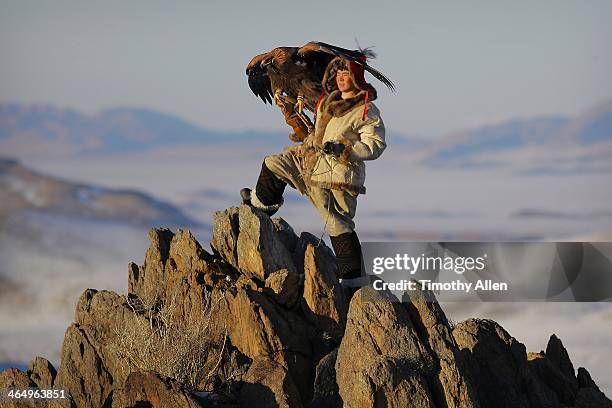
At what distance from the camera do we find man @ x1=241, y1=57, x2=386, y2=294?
17297 mm

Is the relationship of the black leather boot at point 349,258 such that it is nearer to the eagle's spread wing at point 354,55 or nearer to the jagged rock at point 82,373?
the eagle's spread wing at point 354,55

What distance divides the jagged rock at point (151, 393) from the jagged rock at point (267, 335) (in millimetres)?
1654

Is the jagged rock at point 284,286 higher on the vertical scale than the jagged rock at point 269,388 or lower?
higher

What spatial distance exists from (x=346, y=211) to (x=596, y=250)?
135 inches

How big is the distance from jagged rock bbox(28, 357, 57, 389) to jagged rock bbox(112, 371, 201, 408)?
10.8ft

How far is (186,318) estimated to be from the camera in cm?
1928

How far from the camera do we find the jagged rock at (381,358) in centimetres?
1638

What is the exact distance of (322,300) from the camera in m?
19.1

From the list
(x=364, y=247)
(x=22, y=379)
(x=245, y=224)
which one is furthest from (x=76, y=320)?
(x=364, y=247)

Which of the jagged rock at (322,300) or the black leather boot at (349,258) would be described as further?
the jagged rock at (322,300)

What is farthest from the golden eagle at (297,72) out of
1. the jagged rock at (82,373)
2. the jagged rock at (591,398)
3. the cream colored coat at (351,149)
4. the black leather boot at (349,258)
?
the jagged rock at (591,398)

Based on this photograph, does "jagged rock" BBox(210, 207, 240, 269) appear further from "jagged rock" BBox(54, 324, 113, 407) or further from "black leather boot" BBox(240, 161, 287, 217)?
"jagged rock" BBox(54, 324, 113, 407)

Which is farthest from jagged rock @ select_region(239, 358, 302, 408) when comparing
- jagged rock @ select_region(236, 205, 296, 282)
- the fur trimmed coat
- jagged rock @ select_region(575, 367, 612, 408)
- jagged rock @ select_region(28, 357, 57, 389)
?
jagged rock @ select_region(28, 357, 57, 389)

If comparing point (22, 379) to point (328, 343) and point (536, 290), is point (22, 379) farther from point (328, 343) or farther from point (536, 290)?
point (536, 290)
